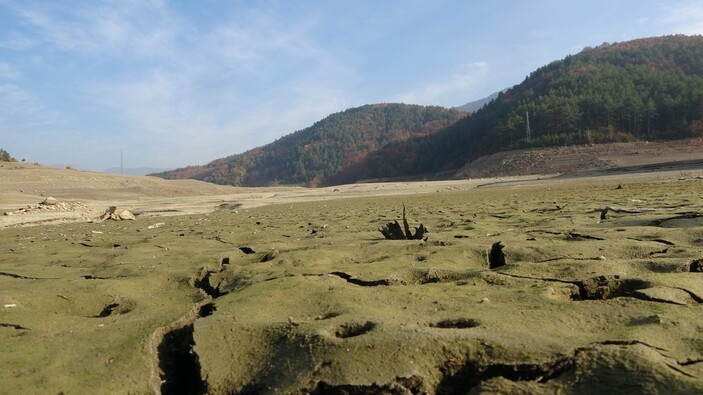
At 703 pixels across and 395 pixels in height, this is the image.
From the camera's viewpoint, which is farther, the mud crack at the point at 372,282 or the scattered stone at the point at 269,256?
the scattered stone at the point at 269,256

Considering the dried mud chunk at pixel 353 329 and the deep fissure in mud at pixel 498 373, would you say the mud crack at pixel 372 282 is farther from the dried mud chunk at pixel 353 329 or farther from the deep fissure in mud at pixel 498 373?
the deep fissure in mud at pixel 498 373

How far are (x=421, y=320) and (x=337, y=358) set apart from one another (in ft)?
1.93

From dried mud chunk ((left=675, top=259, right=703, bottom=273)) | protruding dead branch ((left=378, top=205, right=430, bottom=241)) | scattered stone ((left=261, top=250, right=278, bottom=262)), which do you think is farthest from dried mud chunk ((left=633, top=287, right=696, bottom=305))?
scattered stone ((left=261, top=250, right=278, bottom=262))

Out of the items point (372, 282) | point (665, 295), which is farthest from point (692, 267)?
point (372, 282)

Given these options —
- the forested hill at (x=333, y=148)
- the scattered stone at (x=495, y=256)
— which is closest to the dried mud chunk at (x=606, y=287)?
the scattered stone at (x=495, y=256)

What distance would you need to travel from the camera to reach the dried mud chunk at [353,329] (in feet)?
7.57

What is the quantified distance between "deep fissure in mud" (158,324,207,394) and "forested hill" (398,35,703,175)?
46.9 metres

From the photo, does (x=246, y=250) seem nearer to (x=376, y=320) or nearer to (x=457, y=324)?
(x=376, y=320)

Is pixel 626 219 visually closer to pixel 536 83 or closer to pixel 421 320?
pixel 421 320

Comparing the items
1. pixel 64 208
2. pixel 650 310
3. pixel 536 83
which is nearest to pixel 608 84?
pixel 536 83

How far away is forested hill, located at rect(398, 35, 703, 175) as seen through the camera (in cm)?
4503

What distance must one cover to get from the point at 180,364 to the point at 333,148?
97188 millimetres

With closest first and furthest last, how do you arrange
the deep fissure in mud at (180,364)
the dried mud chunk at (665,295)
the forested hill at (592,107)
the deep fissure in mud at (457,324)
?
the deep fissure in mud at (180,364)
the deep fissure in mud at (457,324)
the dried mud chunk at (665,295)
the forested hill at (592,107)

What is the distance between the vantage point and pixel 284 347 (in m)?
2.24
